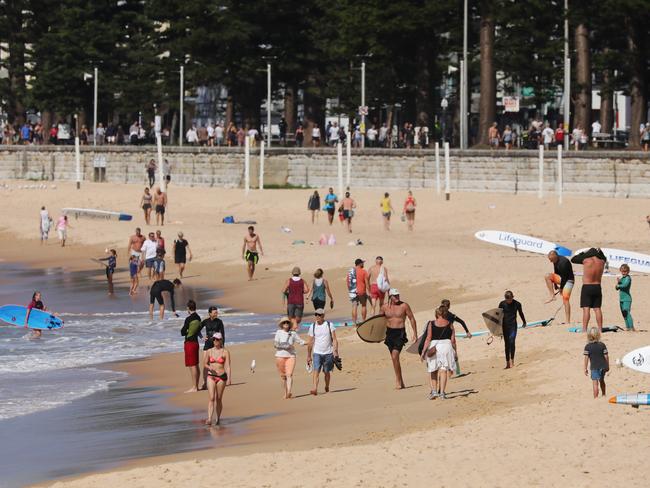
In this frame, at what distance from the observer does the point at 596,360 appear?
696 inches

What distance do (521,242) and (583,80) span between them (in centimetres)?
1647

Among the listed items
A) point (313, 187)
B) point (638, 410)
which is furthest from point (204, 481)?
point (313, 187)

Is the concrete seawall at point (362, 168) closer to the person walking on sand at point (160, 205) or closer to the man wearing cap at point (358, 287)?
the person walking on sand at point (160, 205)

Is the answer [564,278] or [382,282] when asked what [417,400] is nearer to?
[564,278]

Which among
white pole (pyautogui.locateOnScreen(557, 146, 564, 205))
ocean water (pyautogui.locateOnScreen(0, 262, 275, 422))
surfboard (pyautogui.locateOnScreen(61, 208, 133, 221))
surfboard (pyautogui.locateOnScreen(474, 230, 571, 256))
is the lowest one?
ocean water (pyautogui.locateOnScreen(0, 262, 275, 422))

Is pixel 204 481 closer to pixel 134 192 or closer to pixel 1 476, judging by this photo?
pixel 1 476

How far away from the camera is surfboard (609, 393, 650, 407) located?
55.9 ft

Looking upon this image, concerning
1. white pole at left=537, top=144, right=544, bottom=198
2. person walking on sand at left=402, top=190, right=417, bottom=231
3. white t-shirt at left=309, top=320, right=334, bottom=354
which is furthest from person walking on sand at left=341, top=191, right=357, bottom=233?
white t-shirt at left=309, top=320, right=334, bottom=354

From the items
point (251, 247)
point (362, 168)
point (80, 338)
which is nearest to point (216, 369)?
point (80, 338)

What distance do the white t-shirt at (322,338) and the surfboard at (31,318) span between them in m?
9.33

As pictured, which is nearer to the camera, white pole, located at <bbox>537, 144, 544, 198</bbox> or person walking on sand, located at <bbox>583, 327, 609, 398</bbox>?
person walking on sand, located at <bbox>583, 327, 609, 398</bbox>

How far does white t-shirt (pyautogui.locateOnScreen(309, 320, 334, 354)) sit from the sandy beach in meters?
0.64

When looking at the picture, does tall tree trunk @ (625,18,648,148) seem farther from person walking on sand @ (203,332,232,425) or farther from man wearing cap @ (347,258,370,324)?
person walking on sand @ (203,332,232,425)


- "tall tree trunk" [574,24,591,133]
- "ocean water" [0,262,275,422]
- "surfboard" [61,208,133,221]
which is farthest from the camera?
"tall tree trunk" [574,24,591,133]
